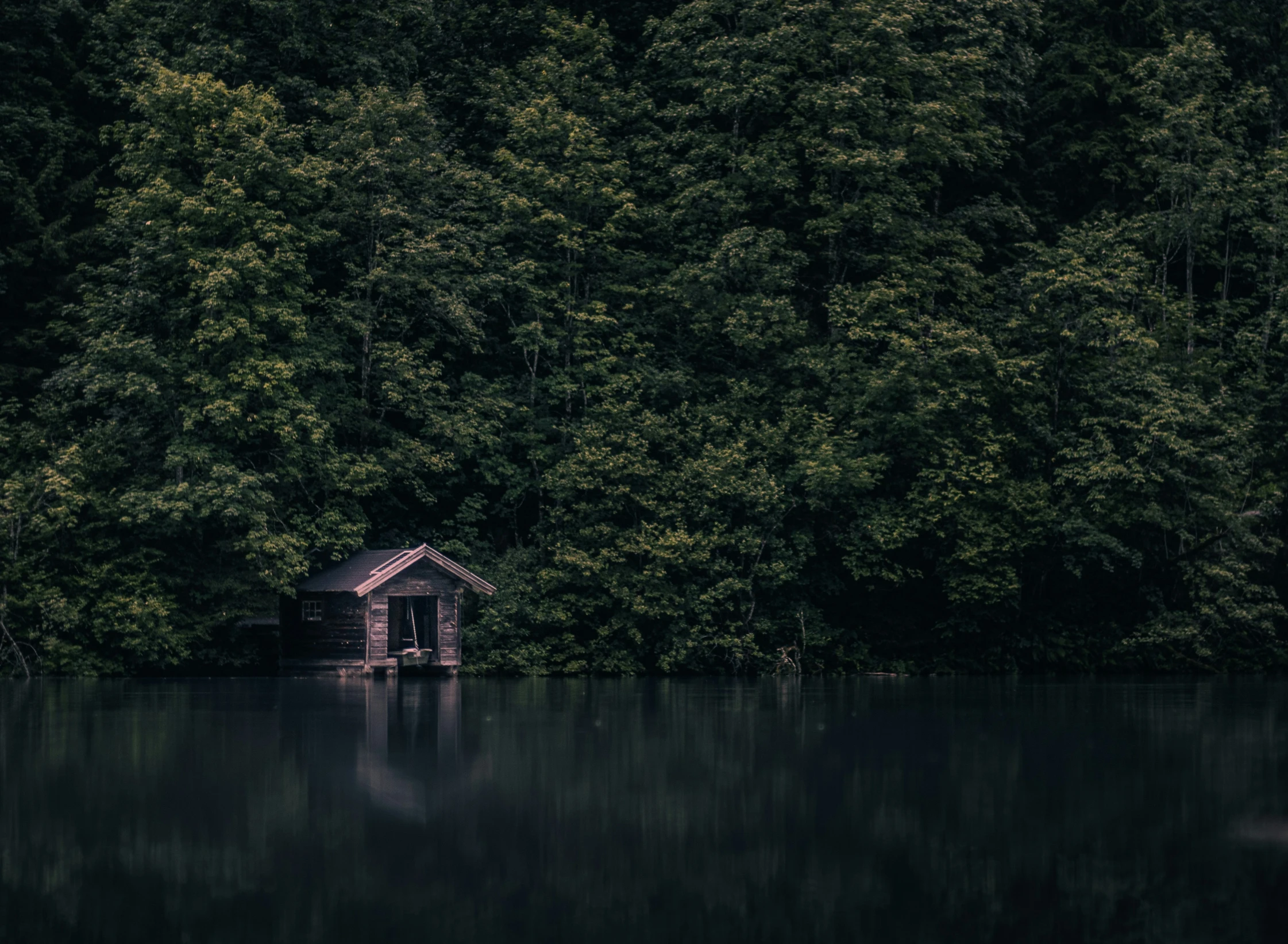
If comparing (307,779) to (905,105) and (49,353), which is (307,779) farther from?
(905,105)

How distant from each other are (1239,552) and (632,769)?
1185 inches

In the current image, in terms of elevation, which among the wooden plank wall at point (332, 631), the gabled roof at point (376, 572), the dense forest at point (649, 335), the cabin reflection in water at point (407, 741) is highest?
the dense forest at point (649, 335)

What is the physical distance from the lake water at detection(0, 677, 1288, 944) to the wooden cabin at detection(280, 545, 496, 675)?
13616mm

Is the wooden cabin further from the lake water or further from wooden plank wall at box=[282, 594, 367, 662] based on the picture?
the lake water

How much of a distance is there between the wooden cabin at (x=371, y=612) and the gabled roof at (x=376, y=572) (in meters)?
0.02

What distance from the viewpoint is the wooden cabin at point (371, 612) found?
128ft

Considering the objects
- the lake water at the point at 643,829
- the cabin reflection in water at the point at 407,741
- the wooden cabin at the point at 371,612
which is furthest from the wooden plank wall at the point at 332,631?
the lake water at the point at 643,829

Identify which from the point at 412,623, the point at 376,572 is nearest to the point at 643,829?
the point at 376,572

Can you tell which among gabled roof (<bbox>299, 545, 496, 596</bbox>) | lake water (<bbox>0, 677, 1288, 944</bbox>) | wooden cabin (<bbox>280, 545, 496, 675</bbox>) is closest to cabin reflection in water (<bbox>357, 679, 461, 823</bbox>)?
lake water (<bbox>0, 677, 1288, 944</bbox>)

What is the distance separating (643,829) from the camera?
13547 mm

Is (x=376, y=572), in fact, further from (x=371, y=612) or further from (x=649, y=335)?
(x=649, y=335)

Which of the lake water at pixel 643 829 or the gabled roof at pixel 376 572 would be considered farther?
the gabled roof at pixel 376 572

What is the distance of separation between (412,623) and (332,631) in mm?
2283

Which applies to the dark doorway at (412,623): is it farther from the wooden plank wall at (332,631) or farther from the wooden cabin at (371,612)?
the wooden plank wall at (332,631)
